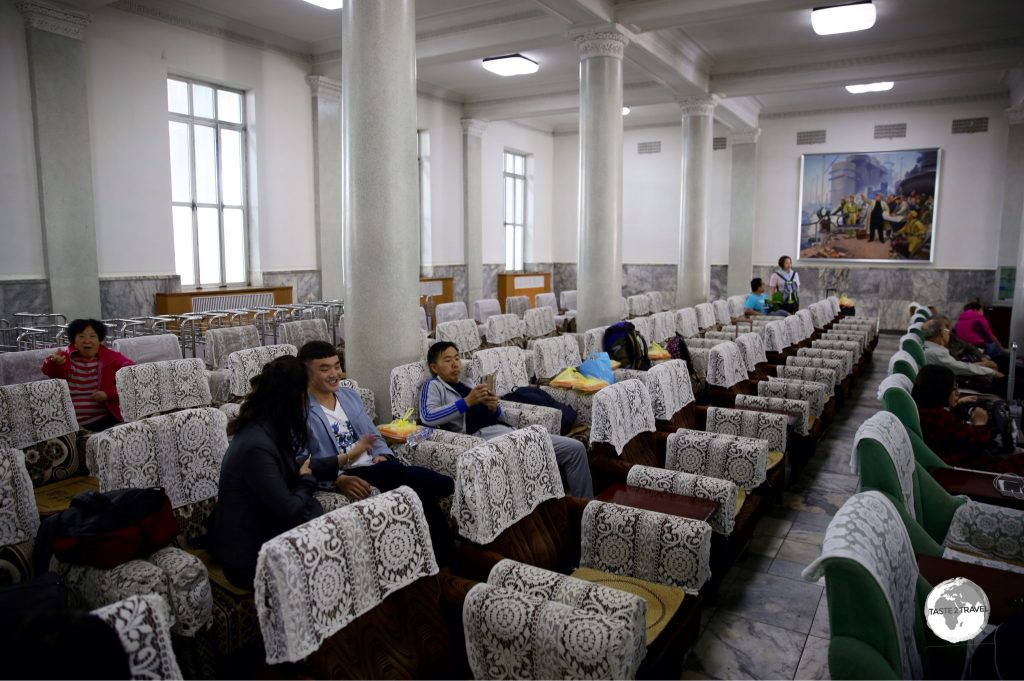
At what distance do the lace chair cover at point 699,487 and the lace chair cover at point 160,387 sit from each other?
3164 mm

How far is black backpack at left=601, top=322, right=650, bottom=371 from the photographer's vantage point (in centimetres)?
714

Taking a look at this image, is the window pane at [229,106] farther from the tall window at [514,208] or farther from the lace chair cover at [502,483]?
the lace chair cover at [502,483]

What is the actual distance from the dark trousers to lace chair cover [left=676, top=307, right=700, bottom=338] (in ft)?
21.0

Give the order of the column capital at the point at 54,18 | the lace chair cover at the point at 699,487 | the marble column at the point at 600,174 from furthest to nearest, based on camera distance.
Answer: the marble column at the point at 600,174
the column capital at the point at 54,18
the lace chair cover at the point at 699,487

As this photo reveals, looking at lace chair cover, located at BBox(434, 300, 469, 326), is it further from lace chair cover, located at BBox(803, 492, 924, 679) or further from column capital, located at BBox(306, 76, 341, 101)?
lace chair cover, located at BBox(803, 492, 924, 679)

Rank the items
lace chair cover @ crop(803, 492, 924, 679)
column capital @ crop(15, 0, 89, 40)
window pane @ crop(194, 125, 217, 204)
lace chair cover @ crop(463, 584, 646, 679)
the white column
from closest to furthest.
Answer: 1. lace chair cover @ crop(803, 492, 924, 679)
2. lace chair cover @ crop(463, 584, 646, 679)
3. column capital @ crop(15, 0, 89, 40)
4. window pane @ crop(194, 125, 217, 204)
5. the white column

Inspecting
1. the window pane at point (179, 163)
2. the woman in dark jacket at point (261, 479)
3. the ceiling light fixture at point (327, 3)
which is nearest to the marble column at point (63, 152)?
the window pane at point (179, 163)

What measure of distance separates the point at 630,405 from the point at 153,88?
348 inches

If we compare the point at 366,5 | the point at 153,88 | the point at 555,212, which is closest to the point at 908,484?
the point at 366,5

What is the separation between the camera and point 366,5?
539cm

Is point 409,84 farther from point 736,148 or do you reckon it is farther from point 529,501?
point 736,148

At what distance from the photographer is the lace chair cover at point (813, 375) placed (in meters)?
6.83

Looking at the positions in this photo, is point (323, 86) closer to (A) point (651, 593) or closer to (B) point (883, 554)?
(A) point (651, 593)

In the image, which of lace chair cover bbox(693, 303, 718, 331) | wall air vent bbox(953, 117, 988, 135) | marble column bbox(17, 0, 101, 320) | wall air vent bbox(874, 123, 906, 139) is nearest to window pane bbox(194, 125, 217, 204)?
marble column bbox(17, 0, 101, 320)
